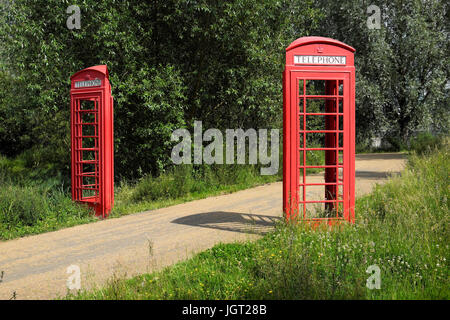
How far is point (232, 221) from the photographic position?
8156 mm

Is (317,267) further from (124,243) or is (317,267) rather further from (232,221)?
(232,221)

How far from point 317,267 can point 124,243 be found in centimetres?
341

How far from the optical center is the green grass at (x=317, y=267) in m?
4.12

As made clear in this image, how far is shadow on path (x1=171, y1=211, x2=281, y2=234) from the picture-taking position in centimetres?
738

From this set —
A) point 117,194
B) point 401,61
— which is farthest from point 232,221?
point 401,61

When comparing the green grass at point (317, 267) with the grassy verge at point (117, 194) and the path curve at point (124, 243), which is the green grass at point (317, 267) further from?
the grassy verge at point (117, 194)

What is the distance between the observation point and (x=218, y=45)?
14.0m

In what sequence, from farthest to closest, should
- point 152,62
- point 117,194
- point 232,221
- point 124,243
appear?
point 152,62, point 117,194, point 232,221, point 124,243

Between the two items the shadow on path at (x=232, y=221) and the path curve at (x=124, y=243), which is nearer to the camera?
the path curve at (x=124, y=243)

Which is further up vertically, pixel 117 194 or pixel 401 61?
pixel 401 61

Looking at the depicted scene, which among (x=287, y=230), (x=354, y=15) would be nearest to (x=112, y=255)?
(x=287, y=230)

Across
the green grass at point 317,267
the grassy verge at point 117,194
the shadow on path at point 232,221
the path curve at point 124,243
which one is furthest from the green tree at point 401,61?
the green grass at point 317,267

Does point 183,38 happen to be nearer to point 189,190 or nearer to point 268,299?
point 189,190
